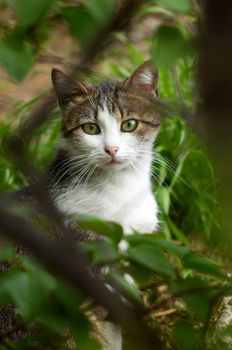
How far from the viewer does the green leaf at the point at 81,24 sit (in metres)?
1.04

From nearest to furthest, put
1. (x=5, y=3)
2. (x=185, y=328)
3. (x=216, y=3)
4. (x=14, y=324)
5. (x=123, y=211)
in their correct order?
(x=216, y=3)
(x=5, y=3)
(x=185, y=328)
(x=14, y=324)
(x=123, y=211)

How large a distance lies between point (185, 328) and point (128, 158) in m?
1.83

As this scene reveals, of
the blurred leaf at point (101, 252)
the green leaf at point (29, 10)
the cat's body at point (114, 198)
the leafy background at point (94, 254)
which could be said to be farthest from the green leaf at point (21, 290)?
the cat's body at point (114, 198)

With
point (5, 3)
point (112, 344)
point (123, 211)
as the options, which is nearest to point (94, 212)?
point (123, 211)

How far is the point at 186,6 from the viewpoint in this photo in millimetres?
1022

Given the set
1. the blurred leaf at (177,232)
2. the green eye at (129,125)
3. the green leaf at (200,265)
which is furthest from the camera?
the blurred leaf at (177,232)

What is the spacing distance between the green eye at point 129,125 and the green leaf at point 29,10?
222cm

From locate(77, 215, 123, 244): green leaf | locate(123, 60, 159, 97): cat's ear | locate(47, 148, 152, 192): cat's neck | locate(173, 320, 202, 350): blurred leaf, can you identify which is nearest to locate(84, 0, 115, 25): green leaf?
locate(77, 215, 123, 244): green leaf

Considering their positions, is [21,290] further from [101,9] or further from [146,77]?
[146,77]

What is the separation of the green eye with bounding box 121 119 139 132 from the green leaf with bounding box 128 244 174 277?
1932 mm

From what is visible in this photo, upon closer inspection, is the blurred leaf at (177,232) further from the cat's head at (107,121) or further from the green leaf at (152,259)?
the green leaf at (152,259)

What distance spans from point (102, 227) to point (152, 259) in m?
0.11

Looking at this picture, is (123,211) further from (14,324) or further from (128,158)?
(14,324)

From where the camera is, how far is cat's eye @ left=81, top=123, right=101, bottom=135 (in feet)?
10.7
